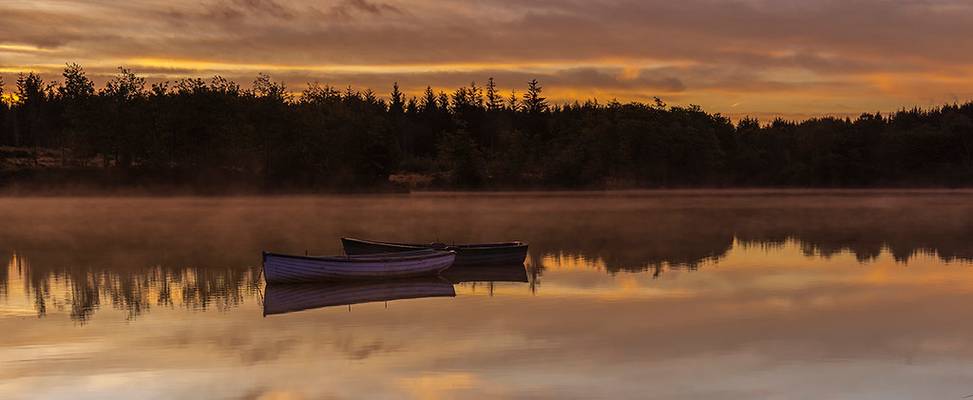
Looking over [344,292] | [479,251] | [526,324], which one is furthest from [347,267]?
[526,324]

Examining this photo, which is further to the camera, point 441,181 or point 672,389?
point 441,181

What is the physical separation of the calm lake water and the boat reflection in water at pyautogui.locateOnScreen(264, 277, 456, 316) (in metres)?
0.17

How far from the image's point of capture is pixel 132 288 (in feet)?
104

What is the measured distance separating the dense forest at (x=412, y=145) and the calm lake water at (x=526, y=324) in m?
68.7

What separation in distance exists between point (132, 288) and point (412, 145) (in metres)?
144

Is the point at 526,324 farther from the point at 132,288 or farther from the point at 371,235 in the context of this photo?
the point at 371,235

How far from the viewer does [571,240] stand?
50188mm

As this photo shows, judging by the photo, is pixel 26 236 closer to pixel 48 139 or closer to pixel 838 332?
pixel 838 332

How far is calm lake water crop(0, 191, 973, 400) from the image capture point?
17547 mm

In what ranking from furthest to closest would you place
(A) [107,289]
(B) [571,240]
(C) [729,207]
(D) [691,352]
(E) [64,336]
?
A: 1. (C) [729,207]
2. (B) [571,240]
3. (A) [107,289]
4. (E) [64,336]
5. (D) [691,352]

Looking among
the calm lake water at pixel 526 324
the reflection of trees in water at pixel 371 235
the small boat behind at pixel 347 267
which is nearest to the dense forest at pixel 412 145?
the reflection of trees in water at pixel 371 235

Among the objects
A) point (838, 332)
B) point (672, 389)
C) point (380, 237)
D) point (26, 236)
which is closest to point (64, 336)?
→ point (672, 389)

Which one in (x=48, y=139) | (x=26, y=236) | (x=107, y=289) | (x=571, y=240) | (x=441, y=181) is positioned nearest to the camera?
(x=107, y=289)

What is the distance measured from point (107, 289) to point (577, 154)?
112958 millimetres
